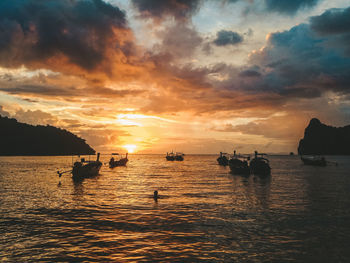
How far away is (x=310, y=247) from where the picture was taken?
15.0 meters

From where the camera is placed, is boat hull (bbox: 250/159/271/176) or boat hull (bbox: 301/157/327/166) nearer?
boat hull (bbox: 250/159/271/176)

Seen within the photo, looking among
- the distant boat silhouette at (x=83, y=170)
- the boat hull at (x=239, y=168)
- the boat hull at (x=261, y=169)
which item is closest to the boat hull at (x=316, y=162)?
the boat hull at (x=239, y=168)

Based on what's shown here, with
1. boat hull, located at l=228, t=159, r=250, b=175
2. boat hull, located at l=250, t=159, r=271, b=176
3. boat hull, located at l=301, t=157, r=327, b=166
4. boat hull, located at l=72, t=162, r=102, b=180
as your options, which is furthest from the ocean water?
boat hull, located at l=301, t=157, r=327, b=166

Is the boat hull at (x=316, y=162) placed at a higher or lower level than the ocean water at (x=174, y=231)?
higher

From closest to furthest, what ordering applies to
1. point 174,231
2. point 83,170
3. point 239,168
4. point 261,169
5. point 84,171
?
point 174,231, point 83,170, point 84,171, point 261,169, point 239,168

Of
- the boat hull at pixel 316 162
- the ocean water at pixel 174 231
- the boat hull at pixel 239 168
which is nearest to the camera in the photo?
the ocean water at pixel 174 231

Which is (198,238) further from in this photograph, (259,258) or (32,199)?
(32,199)

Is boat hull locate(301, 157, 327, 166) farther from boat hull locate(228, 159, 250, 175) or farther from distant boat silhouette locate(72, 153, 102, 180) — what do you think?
distant boat silhouette locate(72, 153, 102, 180)

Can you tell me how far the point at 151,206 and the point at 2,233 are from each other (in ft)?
44.5

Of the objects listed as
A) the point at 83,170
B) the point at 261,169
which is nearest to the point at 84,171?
the point at 83,170

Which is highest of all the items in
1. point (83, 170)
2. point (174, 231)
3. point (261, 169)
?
point (261, 169)

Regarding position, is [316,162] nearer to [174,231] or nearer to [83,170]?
[83,170]

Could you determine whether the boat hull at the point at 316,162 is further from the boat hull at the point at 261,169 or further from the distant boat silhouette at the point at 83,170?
the distant boat silhouette at the point at 83,170

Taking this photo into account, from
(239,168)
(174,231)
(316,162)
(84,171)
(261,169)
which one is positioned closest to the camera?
(174,231)
